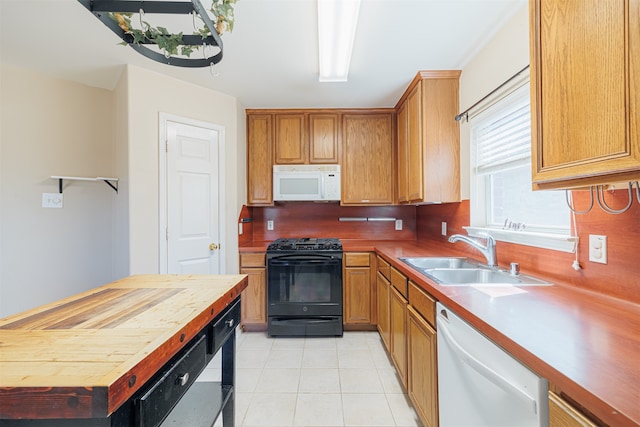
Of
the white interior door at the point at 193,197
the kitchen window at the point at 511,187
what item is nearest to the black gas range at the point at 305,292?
the white interior door at the point at 193,197

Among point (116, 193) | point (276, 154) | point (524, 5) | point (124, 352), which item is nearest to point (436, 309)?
point (124, 352)

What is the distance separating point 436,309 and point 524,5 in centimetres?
170

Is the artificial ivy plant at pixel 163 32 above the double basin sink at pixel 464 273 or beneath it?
above

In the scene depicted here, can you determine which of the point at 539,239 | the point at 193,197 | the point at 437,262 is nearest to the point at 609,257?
the point at 539,239

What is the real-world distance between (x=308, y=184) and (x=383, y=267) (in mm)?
1189

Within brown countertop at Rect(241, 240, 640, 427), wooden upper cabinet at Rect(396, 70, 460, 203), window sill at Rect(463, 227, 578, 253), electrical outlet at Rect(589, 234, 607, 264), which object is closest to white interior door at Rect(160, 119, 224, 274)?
wooden upper cabinet at Rect(396, 70, 460, 203)

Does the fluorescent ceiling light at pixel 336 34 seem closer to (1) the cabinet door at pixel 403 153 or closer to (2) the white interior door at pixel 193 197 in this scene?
(1) the cabinet door at pixel 403 153


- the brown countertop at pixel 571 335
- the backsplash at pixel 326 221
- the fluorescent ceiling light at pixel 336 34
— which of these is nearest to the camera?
the brown countertop at pixel 571 335

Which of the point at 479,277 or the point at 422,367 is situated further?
the point at 479,277

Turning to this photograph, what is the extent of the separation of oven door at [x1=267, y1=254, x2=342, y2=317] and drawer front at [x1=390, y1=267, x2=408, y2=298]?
2.23 feet

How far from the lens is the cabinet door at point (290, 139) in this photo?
9.48 feet

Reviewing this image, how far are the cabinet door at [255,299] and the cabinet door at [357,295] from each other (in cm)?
82

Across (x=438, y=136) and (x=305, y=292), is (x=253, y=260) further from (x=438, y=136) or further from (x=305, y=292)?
(x=438, y=136)

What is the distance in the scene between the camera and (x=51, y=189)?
2119 mm
